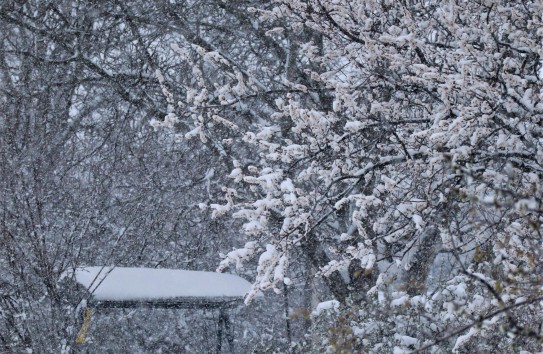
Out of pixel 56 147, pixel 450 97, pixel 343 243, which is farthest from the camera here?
pixel 56 147

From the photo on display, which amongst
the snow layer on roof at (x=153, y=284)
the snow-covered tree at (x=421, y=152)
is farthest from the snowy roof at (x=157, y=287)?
the snow-covered tree at (x=421, y=152)

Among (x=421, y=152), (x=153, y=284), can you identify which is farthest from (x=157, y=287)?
(x=421, y=152)

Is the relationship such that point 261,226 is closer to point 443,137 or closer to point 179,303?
point 443,137

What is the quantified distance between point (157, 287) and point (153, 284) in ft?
0.22

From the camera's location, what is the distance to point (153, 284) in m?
7.54

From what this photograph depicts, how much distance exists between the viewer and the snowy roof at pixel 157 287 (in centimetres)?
673

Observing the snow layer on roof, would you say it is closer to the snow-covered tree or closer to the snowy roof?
the snowy roof

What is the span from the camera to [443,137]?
456 centimetres

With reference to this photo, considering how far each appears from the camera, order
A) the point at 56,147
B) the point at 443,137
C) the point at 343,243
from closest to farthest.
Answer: the point at 443,137 → the point at 343,243 → the point at 56,147

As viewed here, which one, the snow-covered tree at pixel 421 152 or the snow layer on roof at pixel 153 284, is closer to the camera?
the snow-covered tree at pixel 421 152

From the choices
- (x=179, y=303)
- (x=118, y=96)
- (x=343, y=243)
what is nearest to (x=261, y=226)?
(x=179, y=303)

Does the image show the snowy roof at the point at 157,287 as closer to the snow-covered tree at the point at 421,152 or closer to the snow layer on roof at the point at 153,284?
the snow layer on roof at the point at 153,284

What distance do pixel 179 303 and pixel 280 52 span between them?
13.6 ft

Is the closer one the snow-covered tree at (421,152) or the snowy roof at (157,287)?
the snow-covered tree at (421,152)
